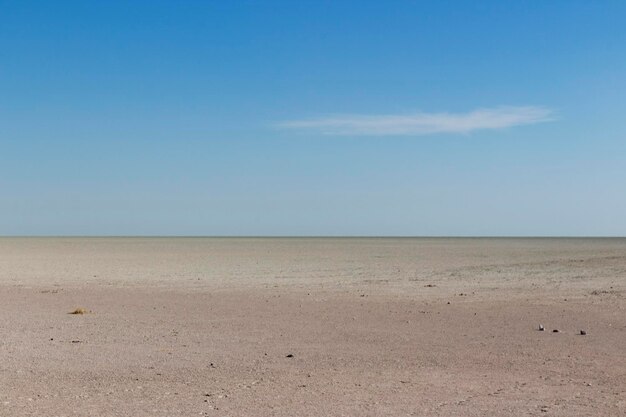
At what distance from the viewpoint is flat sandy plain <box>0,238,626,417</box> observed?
8.57 meters

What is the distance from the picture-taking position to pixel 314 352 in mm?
12016

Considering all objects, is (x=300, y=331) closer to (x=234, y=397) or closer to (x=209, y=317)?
(x=209, y=317)

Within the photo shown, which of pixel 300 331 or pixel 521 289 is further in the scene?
pixel 521 289

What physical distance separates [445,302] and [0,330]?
10.5 metres

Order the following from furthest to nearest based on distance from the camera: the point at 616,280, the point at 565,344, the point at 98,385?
the point at 616,280 → the point at 565,344 → the point at 98,385

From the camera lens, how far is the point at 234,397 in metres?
8.84

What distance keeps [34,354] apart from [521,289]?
637 inches

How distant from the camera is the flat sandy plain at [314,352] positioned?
8570 mm

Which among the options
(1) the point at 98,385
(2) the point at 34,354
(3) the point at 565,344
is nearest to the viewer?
(1) the point at 98,385

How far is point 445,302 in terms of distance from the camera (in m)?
20.0

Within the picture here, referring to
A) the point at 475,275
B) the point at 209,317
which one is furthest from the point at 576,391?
the point at 475,275

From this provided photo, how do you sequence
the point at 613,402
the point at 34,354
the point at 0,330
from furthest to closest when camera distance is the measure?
1. the point at 0,330
2. the point at 34,354
3. the point at 613,402

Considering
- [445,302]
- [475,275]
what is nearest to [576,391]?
[445,302]

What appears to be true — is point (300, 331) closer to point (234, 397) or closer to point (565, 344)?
point (565, 344)
